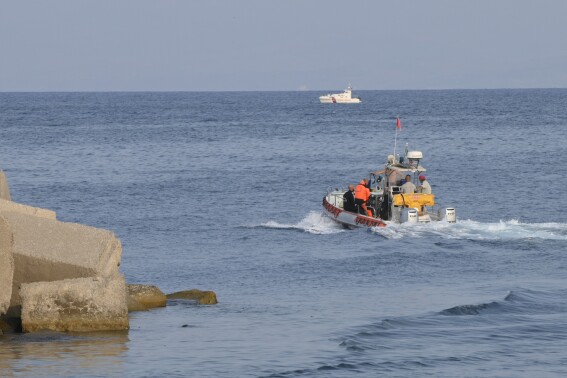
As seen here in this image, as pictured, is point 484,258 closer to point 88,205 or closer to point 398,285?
point 398,285

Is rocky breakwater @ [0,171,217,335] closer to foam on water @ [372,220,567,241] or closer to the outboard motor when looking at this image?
foam on water @ [372,220,567,241]

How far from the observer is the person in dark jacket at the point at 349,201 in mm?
34188

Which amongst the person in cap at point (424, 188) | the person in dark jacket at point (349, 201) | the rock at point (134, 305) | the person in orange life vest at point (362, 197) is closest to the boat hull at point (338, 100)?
the person in dark jacket at point (349, 201)

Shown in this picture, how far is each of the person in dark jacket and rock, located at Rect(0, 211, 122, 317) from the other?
51.6ft

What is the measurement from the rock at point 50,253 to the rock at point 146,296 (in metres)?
1.80

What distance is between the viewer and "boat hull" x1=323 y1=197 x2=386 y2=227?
32.9 m

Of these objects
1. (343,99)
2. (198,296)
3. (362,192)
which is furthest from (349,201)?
(343,99)

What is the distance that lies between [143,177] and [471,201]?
49.8 ft

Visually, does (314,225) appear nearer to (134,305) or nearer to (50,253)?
(134,305)

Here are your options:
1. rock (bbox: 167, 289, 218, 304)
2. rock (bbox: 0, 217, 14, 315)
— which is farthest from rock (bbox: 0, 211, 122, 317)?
rock (bbox: 167, 289, 218, 304)

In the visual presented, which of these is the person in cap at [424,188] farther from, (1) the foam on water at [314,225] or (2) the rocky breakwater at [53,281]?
(2) the rocky breakwater at [53,281]

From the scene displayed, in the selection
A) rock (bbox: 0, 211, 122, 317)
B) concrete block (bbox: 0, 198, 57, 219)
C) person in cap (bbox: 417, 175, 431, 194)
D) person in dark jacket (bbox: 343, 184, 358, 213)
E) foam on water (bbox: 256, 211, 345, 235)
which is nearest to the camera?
rock (bbox: 0, 211, 122, 317)

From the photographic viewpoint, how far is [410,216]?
32312 millimetres

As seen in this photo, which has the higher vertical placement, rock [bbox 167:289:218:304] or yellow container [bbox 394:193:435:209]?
yellow container [bbox 394:193:435:209]
